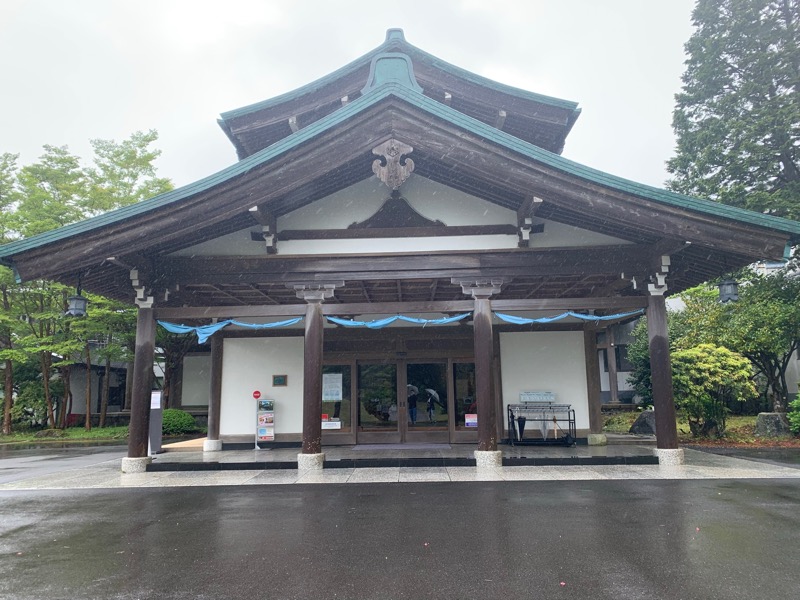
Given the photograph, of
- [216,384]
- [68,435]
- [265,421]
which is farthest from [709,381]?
[68,435]

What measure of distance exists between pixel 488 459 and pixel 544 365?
4.89m

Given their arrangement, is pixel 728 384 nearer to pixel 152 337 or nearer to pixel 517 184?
pixel 517 184

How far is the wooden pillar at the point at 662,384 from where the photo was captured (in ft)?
29.6

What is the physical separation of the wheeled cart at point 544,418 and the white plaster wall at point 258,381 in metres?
5.36

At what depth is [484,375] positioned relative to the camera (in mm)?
8992

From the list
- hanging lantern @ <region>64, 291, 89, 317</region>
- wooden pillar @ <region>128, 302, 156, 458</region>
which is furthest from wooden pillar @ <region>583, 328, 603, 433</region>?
hanging lantern @ <region>64, 291, 89, 317</region>

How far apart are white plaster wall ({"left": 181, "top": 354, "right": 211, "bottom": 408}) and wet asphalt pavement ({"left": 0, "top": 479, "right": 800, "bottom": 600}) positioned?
17502mm

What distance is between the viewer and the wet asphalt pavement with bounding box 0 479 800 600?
3.68 m

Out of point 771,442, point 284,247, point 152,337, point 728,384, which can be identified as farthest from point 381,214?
point 771,442

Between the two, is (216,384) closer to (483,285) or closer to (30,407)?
(483,285)

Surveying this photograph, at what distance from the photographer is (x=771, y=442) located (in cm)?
1377

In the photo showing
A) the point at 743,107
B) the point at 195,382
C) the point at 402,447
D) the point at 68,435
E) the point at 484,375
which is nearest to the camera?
the point at 484,375

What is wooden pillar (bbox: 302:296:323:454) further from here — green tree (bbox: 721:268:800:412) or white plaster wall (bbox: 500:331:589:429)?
green tree (bbox: 721:268:800:412)

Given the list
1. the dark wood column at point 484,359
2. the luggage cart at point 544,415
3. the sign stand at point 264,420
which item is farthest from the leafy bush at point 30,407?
the dark wood column at point 484,359
